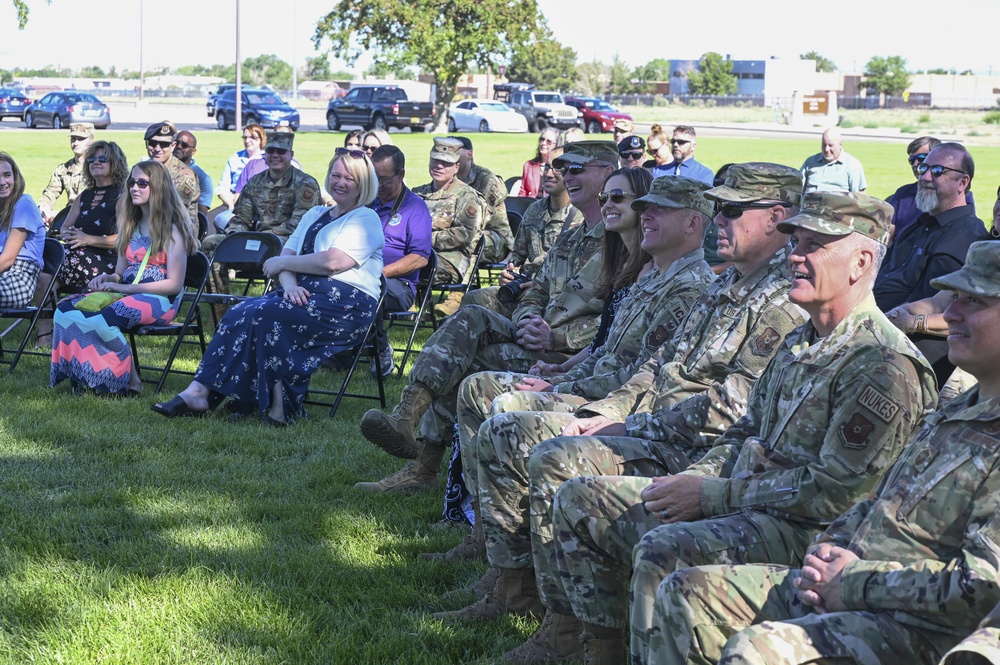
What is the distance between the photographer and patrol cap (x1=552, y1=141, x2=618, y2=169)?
5508 mm

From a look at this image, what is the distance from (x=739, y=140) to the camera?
133 ft

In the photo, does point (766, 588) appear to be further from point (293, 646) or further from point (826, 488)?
point (293, 646)

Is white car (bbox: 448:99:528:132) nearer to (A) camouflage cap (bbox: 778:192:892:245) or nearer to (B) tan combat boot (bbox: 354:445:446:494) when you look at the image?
(B) tan combat boot (bbox: 354:445:446:494)

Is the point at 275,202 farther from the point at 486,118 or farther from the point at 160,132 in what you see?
the point at 486,118

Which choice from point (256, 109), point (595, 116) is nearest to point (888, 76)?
point (595, 116)

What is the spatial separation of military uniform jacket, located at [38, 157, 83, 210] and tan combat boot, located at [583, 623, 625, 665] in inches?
352

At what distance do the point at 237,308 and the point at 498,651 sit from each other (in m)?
3.63

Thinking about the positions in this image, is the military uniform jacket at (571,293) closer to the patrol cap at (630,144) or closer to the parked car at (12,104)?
the patrol cap at (630,144)

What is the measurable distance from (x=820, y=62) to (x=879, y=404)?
144 m

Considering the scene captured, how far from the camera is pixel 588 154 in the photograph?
18.2ft

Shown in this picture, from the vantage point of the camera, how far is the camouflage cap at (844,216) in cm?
305

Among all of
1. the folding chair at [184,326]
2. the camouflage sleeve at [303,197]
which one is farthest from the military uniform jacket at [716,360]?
the camouflage sleeve at [303,197]

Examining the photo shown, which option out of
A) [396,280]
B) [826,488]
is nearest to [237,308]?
[396,280]

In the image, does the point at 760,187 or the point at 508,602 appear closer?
the point at 760,187
